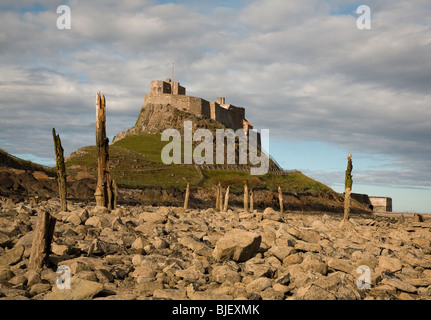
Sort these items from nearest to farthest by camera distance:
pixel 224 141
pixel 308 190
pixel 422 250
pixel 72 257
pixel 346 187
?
pixel 72 257
pixel 422 250
pixel 346 187
pixel 308 190
pixel 224 141

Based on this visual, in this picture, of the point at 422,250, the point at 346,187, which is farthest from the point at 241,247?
the point at 346,187

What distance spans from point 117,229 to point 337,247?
7027 millimetres

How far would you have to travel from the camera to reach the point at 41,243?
923 centimetres

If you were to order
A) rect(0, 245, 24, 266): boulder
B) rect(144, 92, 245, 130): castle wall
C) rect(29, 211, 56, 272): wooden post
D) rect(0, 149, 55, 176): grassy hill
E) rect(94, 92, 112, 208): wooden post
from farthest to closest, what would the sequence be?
rect(144, 92, 245, 130): castle wall → rect(0, 149, 55, 176): grassy hill → rect(94, 92, 112, 208): wooden post → rect(0, 245, 24, 266): boulder → rect(29, 211, 56, 272): wooden post

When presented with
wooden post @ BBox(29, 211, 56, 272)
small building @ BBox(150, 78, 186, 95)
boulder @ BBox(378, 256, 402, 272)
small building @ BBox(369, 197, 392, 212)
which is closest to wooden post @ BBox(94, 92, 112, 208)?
wooden post @ BBox(29, 211, 56, 272)

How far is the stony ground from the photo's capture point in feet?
28.0

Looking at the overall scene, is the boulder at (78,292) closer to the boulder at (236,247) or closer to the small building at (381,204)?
the boulder at (236,247)

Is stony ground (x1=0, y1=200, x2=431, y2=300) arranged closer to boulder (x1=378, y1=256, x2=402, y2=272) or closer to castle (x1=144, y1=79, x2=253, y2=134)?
boulder (x1=378, y1=256, x2=402, y2=272)

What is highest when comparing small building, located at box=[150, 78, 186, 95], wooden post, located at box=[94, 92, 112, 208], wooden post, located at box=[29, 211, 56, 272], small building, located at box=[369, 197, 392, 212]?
small building, located at box=[150, 78, 186, 95]

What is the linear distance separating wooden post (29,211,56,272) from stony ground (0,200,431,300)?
0.26 meters

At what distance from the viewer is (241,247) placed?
10461mm

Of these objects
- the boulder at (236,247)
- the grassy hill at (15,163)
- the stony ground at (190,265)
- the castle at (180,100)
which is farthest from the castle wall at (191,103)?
the boulder at (236,247)

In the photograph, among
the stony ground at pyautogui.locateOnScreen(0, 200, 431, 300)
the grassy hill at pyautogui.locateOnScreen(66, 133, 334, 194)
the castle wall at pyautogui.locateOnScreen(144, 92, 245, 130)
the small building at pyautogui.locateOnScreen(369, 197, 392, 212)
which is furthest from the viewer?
the castle wall at pyautogui.locateOnScreen(144, 92, 245, 130)
